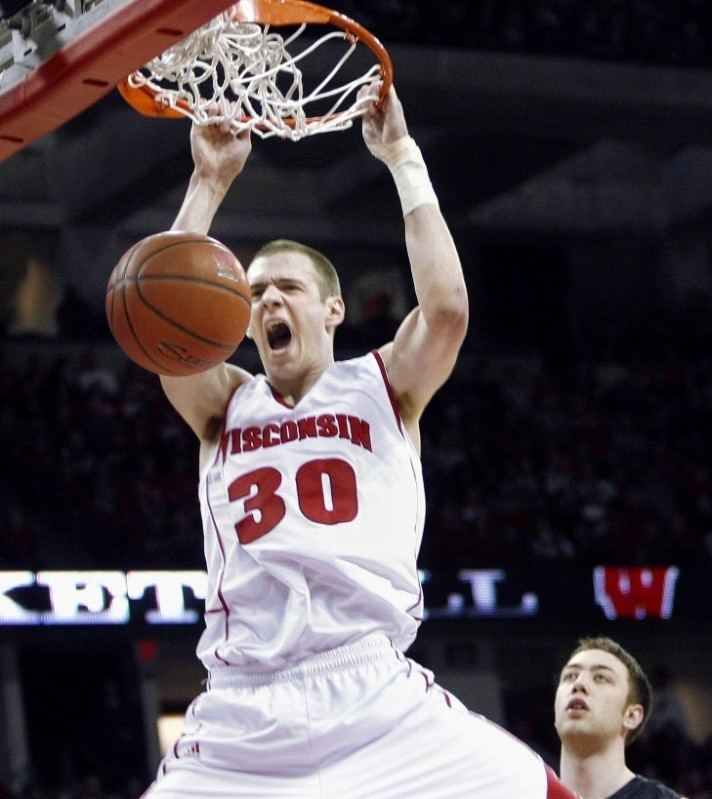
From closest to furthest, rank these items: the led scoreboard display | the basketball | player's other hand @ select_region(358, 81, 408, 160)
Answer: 1. the basketball
2. player's other hand @ select_region(358, 81, 408, 160)
3. the led scoreboard display

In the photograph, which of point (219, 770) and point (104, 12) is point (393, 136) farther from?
point (219, 770)

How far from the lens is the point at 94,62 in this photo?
3406mm

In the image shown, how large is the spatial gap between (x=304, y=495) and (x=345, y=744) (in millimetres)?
537

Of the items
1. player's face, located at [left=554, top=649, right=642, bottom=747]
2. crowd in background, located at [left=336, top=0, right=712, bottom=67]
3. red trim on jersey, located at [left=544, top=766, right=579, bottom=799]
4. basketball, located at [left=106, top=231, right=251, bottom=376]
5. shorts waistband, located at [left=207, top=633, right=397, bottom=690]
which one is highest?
basketball, located at [left=106, top=231, right=251, bottom=376]

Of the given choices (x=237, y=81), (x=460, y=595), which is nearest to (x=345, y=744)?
(x=237, y=81)

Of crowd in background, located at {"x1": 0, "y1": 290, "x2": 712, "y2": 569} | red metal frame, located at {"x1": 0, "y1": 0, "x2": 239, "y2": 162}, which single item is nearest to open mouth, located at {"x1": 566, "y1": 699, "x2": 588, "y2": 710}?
red metal frame, located at {"x1": 0, "y1": 0, "x2": 239, "y2": 162}

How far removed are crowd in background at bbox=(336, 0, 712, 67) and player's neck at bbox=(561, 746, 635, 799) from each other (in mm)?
11122

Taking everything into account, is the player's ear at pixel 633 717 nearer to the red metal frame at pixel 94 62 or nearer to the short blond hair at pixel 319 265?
the short blond hair at pixel 319 265

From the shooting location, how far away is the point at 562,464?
575 inches

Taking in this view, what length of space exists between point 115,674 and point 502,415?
15.4ft

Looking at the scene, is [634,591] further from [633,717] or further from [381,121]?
[381,121]

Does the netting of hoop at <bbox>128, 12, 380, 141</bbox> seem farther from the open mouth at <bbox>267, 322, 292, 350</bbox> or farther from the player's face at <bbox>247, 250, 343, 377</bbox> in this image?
the open mouth at <bbox>267, 322, 292, 350</bbox>

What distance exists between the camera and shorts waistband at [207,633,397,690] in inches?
127

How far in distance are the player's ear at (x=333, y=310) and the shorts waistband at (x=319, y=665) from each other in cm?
81
